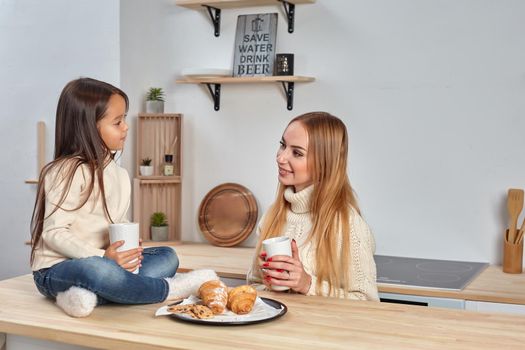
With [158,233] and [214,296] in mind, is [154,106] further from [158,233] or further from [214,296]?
[214,296]

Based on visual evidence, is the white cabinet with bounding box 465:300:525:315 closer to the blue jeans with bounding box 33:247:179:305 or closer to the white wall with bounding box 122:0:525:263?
the white wall with bounding box 122:0:525:263

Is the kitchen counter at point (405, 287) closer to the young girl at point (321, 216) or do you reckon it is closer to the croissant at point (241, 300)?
the young girl at point (321, 216)

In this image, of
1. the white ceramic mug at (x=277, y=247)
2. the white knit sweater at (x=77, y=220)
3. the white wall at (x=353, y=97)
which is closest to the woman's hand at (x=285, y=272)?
the white ceramic mug at (x=277, y=247)

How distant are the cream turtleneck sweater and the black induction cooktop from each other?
537 millimetres

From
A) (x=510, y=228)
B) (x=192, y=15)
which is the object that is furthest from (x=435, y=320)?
(x=192, y=15)

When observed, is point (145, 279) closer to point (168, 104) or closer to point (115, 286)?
point (115, 286)

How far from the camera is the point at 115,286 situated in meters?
1.58

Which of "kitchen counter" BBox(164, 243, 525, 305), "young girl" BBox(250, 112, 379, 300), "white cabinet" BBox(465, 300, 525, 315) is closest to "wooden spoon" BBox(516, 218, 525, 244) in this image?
"kitchen counter" BBox(164, 243, 525, 305)

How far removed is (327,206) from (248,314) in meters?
0.53

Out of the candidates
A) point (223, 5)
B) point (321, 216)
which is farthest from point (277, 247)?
point (223, 5)

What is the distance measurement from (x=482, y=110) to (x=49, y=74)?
189 centimetres

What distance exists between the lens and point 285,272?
1.76 metres

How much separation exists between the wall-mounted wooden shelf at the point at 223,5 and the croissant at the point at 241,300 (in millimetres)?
1767

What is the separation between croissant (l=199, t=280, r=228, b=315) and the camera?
5.03 ft
